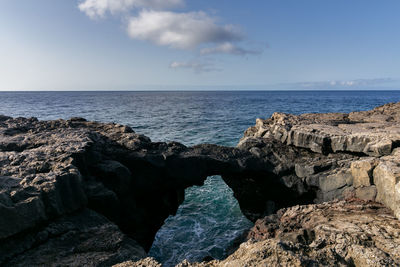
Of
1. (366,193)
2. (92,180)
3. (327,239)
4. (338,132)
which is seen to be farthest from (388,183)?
(92,180)

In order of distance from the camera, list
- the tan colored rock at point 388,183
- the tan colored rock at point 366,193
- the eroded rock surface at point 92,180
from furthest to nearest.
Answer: the tan colored rock at point 366,193
the tan colored rock at point 388,183
the eroded rock surface at point 92,180

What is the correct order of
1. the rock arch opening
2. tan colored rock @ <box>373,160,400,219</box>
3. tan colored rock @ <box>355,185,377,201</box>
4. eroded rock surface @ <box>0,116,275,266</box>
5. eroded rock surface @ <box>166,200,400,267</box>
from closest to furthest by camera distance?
eroded rock surface @ <box>166,200,400,267</box> < eroded rock surface @ <box>0,116,275,266</box> < tan colored rock @ <box>373,160,400,219</box> < tan colored rock @ <box>355,185,377,201</box> < the rock arch opening

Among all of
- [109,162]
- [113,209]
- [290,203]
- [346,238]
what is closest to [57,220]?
[113,209]

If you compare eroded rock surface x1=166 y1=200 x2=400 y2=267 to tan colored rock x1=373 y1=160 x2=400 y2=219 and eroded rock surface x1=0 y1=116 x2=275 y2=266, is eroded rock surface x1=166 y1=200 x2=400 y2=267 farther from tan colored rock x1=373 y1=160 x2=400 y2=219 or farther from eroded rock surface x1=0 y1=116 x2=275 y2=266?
eroded rock surface x1=0 y1=116 x2=275 y2=266

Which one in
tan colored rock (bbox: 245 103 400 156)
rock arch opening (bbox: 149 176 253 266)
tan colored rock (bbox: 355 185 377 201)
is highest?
tan colored rock (bbox: 245 103 400 156)

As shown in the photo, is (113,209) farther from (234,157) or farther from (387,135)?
(387,135)

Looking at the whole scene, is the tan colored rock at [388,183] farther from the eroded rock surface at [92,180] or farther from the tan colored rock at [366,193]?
the eroded rock surface at [92,180]

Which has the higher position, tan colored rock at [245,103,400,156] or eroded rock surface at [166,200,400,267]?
tan colored rock at [245,103,400,156]

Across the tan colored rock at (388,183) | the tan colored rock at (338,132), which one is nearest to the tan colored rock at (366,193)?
the tan colored rock at (388,183)

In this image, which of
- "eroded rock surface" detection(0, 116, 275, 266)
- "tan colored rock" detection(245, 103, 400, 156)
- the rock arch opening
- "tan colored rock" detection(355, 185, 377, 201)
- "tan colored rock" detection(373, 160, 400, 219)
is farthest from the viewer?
the rock arch opening

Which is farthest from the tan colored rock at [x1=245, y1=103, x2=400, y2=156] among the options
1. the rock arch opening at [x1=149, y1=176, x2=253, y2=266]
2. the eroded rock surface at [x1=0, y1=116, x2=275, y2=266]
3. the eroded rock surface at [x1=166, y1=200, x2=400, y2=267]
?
the rock arch opening at [x1=149, y1=176, x2=253, y2=266]

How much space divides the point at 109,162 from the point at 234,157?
549 cm

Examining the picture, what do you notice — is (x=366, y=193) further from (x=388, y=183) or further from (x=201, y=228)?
(x=201, y=228)

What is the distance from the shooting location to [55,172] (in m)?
6.59
